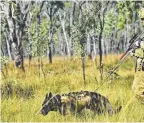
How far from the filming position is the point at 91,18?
13.3m

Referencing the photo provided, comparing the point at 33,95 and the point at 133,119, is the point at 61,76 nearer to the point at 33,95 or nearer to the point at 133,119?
the point at 33,95

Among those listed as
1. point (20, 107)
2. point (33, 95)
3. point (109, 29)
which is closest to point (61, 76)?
point (33, 95)

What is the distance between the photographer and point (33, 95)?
25.3 ft

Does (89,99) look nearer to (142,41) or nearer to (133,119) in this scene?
(133,119)

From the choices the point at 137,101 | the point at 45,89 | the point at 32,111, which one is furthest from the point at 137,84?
the point at 45,89

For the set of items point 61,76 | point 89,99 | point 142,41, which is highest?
point 142,41

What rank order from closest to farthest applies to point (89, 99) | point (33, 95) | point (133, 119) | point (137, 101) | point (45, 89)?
point (133, 119) → point (89, 99) → point (137, 101) → point (33, 95) → point (45, 89)

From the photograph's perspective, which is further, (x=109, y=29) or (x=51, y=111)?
(x=109, y=29)

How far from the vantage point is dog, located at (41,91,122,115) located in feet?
20.3

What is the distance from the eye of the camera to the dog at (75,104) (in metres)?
6.18

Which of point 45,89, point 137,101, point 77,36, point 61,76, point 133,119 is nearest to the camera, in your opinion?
point 133,119

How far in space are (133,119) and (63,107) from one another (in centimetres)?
110

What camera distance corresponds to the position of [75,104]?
20.4 ft

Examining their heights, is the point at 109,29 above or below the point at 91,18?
below
